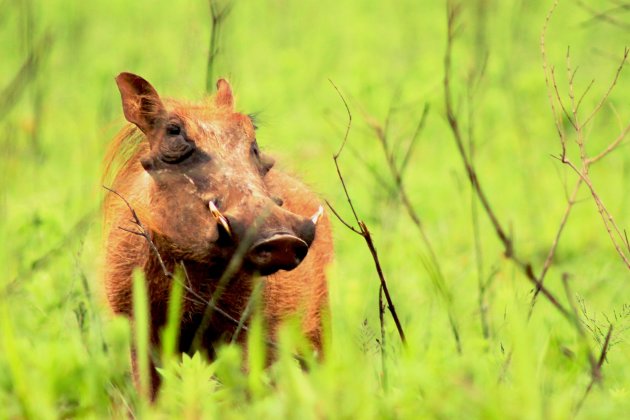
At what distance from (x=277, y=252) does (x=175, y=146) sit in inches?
25.8

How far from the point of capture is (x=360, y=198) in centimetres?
760

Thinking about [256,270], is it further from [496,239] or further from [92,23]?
[92,23]

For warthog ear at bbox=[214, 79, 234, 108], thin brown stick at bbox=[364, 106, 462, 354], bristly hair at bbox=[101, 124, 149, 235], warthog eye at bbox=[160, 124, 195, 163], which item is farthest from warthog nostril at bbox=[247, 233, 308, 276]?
warthog ear at bbox=[214, 79, 234, 108]

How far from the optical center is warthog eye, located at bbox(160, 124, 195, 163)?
153 inches

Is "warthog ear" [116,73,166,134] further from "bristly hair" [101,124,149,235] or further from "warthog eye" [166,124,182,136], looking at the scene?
"bristly hair" [101,124,149,235]

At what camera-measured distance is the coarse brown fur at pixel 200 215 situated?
11.8 ft

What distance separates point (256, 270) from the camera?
11.8 ft

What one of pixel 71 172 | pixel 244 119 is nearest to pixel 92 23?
pixel 71 172

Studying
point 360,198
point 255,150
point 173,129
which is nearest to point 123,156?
point 173,129

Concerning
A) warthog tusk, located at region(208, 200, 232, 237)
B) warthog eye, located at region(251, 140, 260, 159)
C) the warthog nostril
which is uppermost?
warthog eye, located at region(251, 140, 260, 159)

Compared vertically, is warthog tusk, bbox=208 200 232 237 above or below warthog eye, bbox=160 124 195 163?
below

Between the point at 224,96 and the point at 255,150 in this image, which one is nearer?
the point at 255,150

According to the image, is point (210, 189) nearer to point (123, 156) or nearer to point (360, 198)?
point (123, 156)

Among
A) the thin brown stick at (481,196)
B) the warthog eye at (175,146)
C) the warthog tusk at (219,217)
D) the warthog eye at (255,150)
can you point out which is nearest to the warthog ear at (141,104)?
the warthog eye at (175,146)
